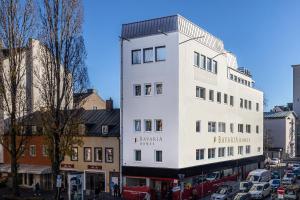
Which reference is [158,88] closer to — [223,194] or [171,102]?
[171,102]

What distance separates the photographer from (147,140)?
146 ft

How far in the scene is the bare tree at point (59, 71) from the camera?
124 ft

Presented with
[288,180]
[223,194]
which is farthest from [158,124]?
[288,180]

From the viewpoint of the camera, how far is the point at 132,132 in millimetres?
45406

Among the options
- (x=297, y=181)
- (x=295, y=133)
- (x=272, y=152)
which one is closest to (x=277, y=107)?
(x=295, y=133)

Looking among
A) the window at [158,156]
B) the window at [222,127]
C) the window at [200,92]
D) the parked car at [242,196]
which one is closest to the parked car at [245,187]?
the parked car at [242,196]

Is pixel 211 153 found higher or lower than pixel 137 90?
lower

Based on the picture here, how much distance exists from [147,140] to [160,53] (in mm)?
10316

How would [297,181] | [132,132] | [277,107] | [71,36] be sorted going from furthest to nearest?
[277,107] < [297,181] < [132,132] < [71,36]

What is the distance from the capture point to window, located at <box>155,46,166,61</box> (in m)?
44.0

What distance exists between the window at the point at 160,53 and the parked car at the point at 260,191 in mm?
18326

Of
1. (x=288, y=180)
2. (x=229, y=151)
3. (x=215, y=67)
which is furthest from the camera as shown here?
(x=229, y=151)

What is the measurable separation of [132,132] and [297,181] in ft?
96.3

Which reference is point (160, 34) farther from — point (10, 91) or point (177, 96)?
point (10, 91)
